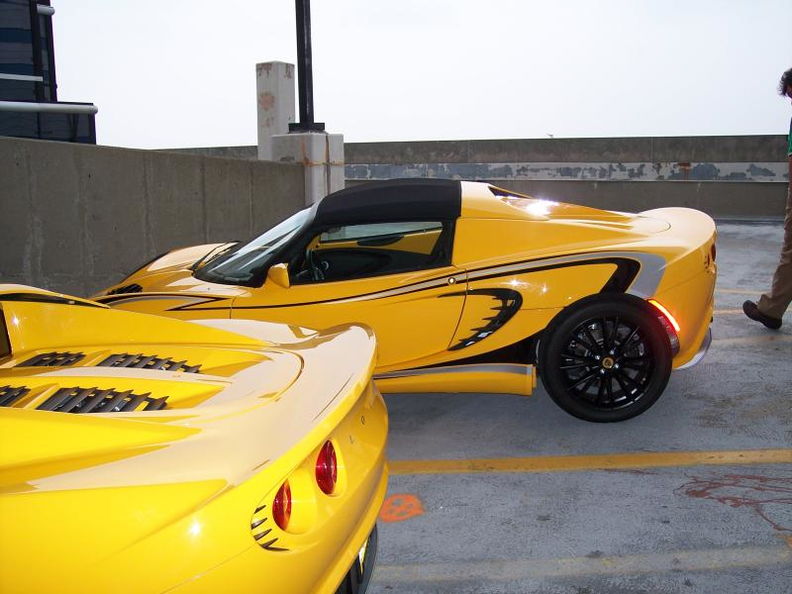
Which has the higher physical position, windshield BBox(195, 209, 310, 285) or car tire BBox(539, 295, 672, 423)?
windshield BBox(195, 209, 310, 285)

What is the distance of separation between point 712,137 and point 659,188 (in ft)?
5.51

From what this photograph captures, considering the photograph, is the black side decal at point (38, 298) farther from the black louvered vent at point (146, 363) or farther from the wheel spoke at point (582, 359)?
the wheel spoke at point (582, 359)

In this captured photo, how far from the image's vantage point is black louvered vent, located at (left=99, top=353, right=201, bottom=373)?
8.14 feet

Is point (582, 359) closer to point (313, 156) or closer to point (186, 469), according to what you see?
point (186, 469)

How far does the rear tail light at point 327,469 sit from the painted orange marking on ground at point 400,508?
1432mm

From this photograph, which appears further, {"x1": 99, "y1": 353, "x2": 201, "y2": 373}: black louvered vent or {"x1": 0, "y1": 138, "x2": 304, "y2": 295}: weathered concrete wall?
{"x1": 0, "y1": 138, "x2": 304, "y2": 295}: weathered concrete wall

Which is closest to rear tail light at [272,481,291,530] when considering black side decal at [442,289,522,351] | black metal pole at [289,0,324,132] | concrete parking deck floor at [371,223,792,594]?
concrete parking deck floor at [371,223,792,594]

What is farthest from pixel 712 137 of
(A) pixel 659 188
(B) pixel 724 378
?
(B) pixel 724 378

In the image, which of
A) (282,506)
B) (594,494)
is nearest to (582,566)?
(594,494)

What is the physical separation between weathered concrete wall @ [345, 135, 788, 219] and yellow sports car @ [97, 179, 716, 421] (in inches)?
528

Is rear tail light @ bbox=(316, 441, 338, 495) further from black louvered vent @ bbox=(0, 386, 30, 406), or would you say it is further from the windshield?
the windshield

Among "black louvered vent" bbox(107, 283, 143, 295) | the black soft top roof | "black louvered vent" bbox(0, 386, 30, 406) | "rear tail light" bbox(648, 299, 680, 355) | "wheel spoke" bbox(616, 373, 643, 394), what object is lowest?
"wheel spoke" bbox(616, 373, 643, 394)

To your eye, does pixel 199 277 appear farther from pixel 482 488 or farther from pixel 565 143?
pixel 565 143

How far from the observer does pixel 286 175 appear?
33.5ft
